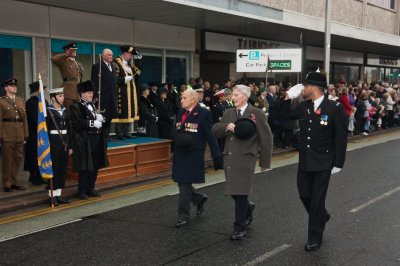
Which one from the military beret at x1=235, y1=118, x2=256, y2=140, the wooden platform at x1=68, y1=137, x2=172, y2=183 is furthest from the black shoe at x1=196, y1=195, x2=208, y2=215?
the wooden platform at x1=68, y1=137, x2=172, y2=183

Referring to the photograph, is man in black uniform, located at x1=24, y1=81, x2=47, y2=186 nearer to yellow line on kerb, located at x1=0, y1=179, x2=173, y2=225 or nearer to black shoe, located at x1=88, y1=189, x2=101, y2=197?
black shoe, located at x1=88, y1=189, x2=101, y2=197

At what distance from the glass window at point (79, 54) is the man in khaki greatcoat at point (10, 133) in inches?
182

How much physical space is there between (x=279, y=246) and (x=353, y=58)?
83.4ft

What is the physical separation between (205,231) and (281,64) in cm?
867

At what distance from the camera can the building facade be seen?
12.2 meters

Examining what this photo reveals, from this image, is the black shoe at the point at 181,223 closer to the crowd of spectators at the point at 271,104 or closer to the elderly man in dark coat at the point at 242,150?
the elderly man in dark coat at the point at 242,150

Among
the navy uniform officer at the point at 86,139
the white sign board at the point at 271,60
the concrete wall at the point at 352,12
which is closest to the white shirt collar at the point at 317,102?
the navy uniform officer at the point at 86,139

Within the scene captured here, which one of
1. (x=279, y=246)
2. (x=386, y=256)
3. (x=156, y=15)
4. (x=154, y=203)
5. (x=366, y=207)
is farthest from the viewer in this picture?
(x=156, y=15)

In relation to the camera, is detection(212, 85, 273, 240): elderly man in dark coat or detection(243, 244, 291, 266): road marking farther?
detection(212, 85, 273, 240): elderly man in dark coat

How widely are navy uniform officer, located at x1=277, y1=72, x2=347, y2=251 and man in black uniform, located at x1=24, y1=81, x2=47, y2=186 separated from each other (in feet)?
16.8

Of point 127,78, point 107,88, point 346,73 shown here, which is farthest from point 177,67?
point 346,73

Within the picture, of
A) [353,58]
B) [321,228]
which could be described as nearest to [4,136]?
[321,228]

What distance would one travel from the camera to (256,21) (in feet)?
51.4

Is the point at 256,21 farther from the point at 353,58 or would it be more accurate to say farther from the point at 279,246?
the point at 353,58
